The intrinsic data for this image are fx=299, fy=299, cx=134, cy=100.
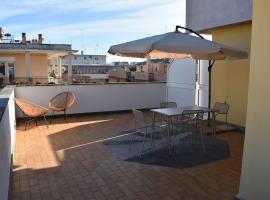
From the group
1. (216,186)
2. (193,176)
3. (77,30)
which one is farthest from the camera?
(77,30)

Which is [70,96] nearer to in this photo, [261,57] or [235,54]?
[235,54]

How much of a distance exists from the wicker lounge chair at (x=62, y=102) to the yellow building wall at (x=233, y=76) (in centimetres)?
447

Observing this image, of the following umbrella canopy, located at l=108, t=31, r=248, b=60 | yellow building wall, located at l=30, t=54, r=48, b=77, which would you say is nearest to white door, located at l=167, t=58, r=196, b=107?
umbrella canopy, located at l=108, t=31, r=248, b=60

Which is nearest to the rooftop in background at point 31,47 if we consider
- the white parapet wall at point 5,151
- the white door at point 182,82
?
the white door at point 182,82

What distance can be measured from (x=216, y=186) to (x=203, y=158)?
1.25m

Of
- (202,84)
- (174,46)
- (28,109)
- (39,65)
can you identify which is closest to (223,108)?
(202,84)

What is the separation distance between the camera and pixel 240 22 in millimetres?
7445

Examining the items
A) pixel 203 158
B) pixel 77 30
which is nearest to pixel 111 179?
pixel 203 158

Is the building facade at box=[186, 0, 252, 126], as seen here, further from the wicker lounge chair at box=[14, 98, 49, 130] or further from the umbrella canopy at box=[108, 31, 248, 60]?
the wicker lounge chair at box=[14, 98, 49, 130]

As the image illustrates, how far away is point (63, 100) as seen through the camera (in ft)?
31.8

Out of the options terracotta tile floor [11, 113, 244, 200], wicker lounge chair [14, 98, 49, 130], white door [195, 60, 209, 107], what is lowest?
terracotta tile floor [11, 113, 244, 200]

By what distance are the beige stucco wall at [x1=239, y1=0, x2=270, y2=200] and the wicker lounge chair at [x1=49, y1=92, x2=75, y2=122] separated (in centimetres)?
679

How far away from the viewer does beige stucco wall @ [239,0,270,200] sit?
323 cm

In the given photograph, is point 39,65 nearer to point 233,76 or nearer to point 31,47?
point 31,47
